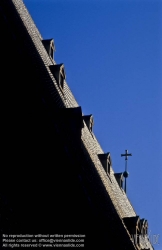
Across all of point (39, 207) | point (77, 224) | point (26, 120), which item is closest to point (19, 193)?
point (39, 207)

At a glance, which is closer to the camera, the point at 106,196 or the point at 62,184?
the point at 62,184

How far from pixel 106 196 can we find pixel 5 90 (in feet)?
20.2

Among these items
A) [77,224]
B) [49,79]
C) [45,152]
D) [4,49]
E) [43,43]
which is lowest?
[77,224]

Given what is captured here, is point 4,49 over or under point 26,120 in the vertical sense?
over

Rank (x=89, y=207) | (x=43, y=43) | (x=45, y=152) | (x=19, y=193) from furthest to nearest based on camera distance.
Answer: (x=43, y=43) < (x=89, y=207) < (x=45, y=152) < (x=19, y=193)

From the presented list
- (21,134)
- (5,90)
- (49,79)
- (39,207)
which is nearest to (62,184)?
(39,207)

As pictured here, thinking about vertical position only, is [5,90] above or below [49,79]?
below

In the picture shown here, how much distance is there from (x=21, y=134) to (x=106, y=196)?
5.56m

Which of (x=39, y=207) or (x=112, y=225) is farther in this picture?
(x=112, y=225)

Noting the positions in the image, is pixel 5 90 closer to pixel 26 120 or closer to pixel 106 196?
pixel 26 120

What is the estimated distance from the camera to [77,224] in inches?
545

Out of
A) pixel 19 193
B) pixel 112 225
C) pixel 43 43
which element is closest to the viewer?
pixel 19 193

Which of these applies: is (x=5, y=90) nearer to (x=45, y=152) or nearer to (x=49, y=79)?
(x=45, y=152)

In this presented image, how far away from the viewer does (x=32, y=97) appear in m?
12.3
